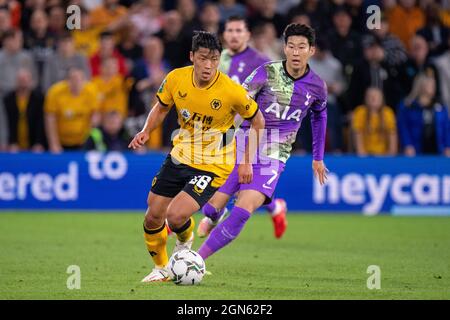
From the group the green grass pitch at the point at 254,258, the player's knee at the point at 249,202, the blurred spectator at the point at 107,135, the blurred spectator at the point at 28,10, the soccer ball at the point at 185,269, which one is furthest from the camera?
the blurred spectator at the point at 28,10

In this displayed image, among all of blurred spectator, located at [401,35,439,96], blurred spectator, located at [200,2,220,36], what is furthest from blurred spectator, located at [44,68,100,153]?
blurred spectator, located at [401,35,439,96]

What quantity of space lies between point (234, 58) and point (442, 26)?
736cm

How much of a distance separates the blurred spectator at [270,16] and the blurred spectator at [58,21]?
3.29 meters

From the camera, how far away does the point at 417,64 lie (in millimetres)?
17438

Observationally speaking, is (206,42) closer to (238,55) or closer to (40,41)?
(238,55)

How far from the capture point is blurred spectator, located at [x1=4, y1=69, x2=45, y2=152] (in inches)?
649

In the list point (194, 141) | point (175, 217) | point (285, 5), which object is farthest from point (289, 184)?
point (175, 217)

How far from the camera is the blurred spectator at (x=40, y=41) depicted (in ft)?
55.2

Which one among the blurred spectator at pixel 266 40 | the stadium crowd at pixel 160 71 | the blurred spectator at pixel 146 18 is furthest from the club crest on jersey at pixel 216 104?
the blurred spectator at pixel 146 18

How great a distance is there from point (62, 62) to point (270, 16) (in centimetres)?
384

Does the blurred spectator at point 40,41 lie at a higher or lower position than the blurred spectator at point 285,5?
lower

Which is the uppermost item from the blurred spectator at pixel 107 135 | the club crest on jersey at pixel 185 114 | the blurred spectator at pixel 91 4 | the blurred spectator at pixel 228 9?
the blurred spectator at pixel 91 4

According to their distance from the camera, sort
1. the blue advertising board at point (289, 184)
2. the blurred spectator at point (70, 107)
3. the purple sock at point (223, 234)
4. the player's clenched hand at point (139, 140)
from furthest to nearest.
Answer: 1. the blurred spectator at point (70, 107)
2. the blue advertising board at point (289, 184)
3. the purple sock at point (223, 234)
4. the player's clenched hand at point (139, 140)

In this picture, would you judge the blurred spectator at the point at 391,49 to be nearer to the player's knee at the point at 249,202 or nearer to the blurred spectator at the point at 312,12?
the blurred spectator at the point at 312,12
